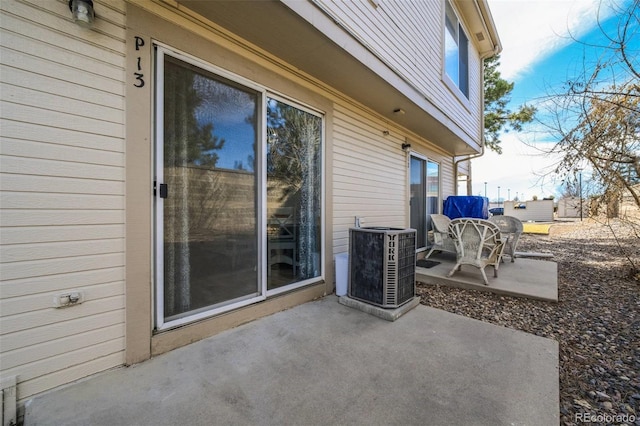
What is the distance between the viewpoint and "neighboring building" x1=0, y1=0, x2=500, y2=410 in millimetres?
1517

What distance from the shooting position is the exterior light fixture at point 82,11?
159cm

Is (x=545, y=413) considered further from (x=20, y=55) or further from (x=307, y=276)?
(x=20, y=55)

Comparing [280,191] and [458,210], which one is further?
[458,210]

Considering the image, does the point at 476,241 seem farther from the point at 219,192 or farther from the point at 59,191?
the point at 59,191

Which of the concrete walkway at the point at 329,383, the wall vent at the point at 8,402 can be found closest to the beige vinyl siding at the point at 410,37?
the concrete walkway at the point at 329,383

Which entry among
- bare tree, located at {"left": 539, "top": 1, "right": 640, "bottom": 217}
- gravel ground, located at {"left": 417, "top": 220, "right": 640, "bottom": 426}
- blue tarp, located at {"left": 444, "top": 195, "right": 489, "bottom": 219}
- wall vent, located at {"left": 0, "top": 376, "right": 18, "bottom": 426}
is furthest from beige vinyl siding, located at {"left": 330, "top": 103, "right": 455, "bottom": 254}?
wall vent, located at {"left": 0, "top": 376, "right": 18, "bottom": 426}

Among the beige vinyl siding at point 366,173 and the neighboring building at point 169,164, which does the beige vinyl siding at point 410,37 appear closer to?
the neighboring building at point 169,164

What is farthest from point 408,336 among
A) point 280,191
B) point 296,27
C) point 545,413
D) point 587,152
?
point 587,152

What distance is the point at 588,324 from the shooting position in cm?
264

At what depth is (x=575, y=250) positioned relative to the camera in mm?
6730

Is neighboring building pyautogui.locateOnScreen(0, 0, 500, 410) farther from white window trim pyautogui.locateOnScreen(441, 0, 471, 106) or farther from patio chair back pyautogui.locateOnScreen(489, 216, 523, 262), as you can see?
patio chair back pyautogui.locateOnScreen(489, 216, 523, 262)

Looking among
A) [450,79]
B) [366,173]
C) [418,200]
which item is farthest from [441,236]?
[450,79]

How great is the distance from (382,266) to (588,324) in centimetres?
212

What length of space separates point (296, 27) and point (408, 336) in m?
2.81
